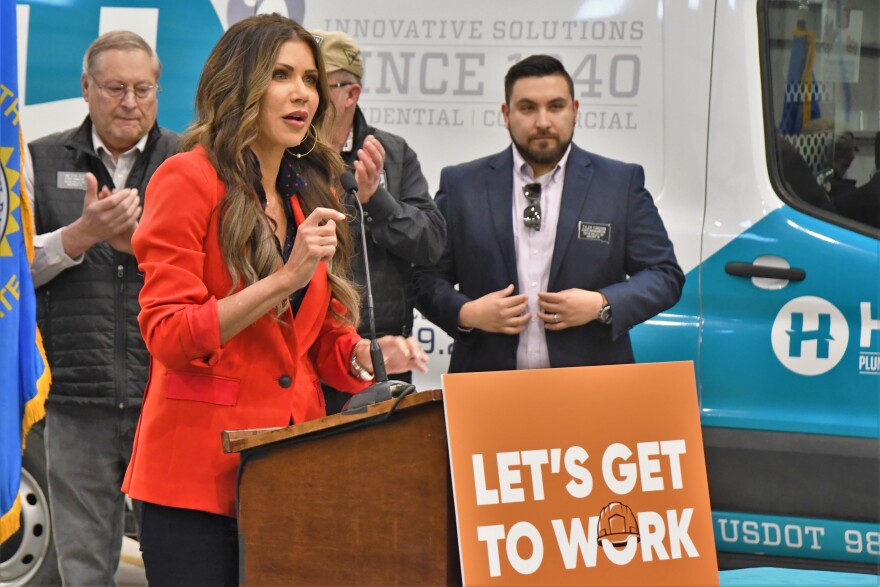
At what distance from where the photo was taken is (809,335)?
12.1 feet

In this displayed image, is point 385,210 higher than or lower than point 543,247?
higher

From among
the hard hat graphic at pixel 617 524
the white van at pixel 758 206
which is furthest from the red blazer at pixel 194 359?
the white van at pixel 758 206

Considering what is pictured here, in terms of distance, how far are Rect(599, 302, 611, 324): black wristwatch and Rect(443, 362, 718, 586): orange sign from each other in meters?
1.12

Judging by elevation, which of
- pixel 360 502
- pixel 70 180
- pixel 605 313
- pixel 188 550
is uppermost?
pixel 70 180

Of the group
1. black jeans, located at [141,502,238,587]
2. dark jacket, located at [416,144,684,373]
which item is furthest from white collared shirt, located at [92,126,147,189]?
black jeans, located at [141,502,238,587]

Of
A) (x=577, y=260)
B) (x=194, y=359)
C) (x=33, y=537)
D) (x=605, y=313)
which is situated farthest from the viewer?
(x=33, y=537)

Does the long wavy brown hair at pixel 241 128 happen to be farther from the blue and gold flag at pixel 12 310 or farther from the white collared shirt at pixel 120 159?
the white collared shirt at pixel 120 159

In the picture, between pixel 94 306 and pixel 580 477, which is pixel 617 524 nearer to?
pixel 580 477

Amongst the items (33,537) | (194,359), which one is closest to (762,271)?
(194,359)

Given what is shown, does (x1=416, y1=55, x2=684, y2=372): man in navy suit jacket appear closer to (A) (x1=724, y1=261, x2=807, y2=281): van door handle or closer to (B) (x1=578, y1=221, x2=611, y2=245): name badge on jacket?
(B) (x1=578, y1=221, x2=611, y2=245): name badge on jacket

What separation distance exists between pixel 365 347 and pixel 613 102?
1.75 meters

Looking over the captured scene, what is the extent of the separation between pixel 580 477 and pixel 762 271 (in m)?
1.84

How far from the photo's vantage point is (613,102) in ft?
12.4

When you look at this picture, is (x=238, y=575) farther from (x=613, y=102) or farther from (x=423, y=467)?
(x=613, y=102)
